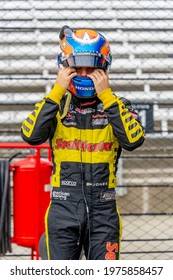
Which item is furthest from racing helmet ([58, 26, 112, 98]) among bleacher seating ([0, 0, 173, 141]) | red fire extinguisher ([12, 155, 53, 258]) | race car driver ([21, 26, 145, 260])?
bleacher seating ([0, 0, 173, 141])

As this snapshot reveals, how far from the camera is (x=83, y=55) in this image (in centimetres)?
243

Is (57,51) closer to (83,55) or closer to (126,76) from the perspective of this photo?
(126,76)

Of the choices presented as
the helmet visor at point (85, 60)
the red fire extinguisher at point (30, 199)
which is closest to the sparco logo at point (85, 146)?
the helmet visor at point (85, 60)

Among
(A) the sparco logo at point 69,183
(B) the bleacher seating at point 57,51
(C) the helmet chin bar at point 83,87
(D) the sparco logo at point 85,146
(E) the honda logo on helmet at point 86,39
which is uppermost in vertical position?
(B) the bleacher seating at point 57,51

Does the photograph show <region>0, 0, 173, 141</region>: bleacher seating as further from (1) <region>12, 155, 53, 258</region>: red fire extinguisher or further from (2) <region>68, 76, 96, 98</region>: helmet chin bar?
(2) <region>68, 76, 96, 98</region>: helmet chin bar

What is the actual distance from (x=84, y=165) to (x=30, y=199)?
4.39ft

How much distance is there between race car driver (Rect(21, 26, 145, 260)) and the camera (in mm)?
2402

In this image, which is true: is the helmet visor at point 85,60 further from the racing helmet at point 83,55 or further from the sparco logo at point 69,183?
the sparco logo at point 69,183

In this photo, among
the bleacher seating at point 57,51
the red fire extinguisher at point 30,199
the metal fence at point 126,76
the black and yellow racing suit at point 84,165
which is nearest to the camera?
the black and yellow racing suit at point 84,165

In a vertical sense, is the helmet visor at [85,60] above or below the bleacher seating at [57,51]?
below

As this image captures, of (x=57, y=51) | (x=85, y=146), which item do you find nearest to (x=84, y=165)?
(x=85, y=146)

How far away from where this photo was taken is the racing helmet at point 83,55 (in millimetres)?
2438
